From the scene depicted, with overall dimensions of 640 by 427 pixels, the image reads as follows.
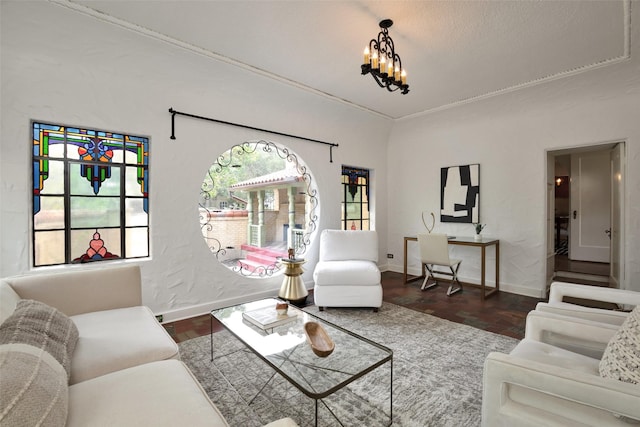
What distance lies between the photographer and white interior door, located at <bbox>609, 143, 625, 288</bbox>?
3.50m

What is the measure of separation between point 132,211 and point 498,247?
471 cm

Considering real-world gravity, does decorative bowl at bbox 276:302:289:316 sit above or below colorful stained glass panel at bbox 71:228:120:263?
below

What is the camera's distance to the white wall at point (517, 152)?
337cm

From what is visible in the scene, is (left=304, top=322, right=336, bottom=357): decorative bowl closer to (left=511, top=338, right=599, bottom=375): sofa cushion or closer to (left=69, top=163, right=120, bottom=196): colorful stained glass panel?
(left=511, top=338, right=599, bottom=375): sofa cushion

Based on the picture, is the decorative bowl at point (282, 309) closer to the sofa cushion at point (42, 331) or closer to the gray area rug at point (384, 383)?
the gray area rug at point (384, 383)

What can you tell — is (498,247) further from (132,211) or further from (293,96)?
(132,211)

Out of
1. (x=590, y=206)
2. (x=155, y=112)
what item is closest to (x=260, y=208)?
(x=155, y=112)

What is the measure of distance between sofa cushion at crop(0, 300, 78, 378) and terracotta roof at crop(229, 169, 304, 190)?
135 inches

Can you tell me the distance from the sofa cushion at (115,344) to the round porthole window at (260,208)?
1.73 meters

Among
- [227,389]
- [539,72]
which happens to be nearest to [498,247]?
[539,72]

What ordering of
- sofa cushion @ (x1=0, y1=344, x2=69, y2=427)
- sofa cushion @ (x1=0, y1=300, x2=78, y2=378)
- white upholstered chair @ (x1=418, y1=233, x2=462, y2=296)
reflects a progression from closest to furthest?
sofa cushion @ (x1=0, y1=344, x2=69, y2=427) < sofa cushion @ (x1=0, y1=300, x2=78, y2=378) < white upholstered chair @ (x1=418, y1=233, x2=462, y2=296)


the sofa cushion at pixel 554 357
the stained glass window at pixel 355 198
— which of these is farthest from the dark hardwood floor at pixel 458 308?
the sofa cushion at pixel 554 357

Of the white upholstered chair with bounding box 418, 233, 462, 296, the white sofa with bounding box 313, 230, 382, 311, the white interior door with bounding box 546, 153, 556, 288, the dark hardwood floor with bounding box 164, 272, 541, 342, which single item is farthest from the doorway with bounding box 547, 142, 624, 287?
the white sofa with bounding box 313, 230, 382, 311

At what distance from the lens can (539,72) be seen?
338cm
